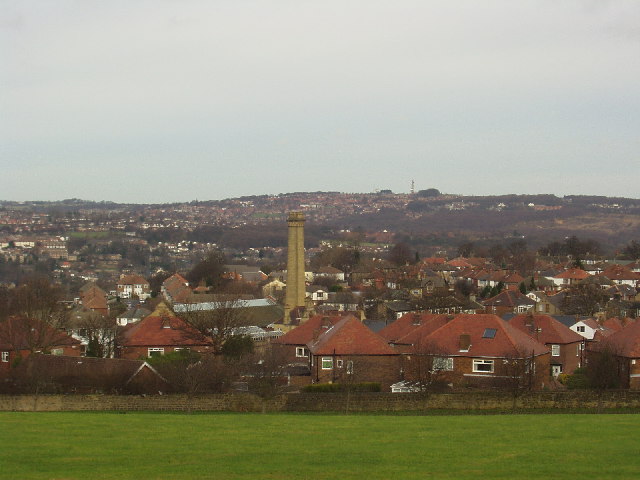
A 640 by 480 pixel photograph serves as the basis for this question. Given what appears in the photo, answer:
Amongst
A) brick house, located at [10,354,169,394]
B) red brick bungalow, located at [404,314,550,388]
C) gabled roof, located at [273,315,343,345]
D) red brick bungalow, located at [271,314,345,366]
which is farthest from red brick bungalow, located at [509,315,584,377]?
brick house, located at [10,354,169,394]

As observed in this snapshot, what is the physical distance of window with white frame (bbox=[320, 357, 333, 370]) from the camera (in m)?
36.9

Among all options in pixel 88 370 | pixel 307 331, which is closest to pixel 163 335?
pixel 307 331

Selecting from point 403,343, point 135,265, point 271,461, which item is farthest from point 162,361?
point 135,265

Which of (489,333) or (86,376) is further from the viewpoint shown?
(489,333)

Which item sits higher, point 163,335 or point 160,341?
point 163,335

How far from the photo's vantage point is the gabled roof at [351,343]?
36.9 meters

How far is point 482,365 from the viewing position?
36.2 meters

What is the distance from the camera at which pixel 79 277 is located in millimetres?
147875

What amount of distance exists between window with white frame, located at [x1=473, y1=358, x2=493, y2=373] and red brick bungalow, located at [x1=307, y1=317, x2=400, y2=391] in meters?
3.05

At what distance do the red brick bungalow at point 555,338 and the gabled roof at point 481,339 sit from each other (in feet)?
15.3

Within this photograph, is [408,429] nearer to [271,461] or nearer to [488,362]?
[271,461]

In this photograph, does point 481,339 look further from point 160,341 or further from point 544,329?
point 160,341

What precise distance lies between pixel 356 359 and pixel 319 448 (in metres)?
17.1

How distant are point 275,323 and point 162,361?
33345 millimetres
